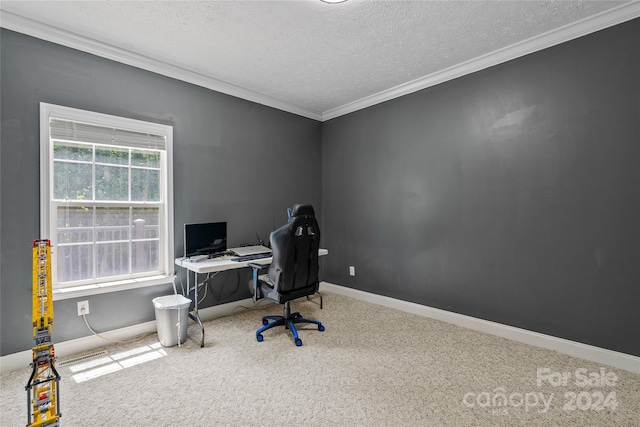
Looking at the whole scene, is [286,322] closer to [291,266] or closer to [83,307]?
[291,266]

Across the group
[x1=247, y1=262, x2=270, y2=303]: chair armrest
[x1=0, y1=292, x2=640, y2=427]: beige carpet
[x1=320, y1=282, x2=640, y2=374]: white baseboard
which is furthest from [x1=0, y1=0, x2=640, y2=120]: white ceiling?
[x1=0, y1=292, x2=640, y2=427]: beige carpet

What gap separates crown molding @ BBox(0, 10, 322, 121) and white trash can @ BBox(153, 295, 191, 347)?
233cm

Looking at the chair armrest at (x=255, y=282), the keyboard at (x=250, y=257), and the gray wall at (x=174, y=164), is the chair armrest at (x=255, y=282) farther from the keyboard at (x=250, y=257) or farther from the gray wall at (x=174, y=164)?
the gray wall at (x=174, y=164)

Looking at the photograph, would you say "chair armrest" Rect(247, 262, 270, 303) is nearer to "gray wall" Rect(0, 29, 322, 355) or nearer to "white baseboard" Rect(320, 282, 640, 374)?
"gray wall" Rect(0, 29, 322, 355)

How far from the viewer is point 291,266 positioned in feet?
9.39

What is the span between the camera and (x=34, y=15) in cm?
236

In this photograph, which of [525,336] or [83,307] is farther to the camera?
[525,336]

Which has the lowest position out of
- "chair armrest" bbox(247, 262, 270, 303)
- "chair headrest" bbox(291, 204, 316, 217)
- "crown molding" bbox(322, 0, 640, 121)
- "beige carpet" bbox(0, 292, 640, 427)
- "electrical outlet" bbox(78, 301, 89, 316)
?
"beige carpet" bbox(0, 292, 640, 427)

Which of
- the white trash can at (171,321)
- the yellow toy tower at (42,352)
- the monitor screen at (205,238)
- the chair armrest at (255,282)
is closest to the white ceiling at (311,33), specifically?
the monitor screen at (205,238)

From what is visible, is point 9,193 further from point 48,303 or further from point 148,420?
point 148,420

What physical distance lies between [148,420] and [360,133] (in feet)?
12.3

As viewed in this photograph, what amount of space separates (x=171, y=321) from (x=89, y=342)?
2.36 feet

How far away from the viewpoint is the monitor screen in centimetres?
314

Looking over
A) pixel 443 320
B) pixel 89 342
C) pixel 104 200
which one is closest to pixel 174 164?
pixel 104 200
